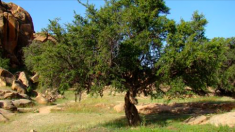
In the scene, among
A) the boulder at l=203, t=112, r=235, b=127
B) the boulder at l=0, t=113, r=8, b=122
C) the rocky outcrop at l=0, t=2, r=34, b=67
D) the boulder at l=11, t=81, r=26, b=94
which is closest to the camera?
the boulder at l=203, t=112, r=235, b=127

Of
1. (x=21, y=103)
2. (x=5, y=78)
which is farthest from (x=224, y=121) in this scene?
(x=5, y=78)

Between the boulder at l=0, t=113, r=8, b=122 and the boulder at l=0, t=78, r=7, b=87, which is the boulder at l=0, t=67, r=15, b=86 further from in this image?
the boulder at l=0, t=113, r=8, b=122

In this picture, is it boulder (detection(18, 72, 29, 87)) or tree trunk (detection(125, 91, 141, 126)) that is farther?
boulder (detection(18, 72, 29, 87))

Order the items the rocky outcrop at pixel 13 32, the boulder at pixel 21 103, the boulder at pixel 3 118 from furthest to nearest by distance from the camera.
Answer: the rocky outcrop at pixel 13 32
the boulder at pixel 21 103
the boulder at pixel 3 118

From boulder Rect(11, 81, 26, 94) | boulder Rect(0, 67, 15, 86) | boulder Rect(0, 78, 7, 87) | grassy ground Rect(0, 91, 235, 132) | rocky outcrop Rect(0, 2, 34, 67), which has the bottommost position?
grassy ground Rect(0, 91, 235, 132)

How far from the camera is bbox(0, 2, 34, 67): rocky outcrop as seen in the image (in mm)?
44719

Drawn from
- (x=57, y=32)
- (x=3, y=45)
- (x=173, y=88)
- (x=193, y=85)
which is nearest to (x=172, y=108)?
(x=193, y=85)

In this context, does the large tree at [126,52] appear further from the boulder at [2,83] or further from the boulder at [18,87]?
the boulder at [2,83]

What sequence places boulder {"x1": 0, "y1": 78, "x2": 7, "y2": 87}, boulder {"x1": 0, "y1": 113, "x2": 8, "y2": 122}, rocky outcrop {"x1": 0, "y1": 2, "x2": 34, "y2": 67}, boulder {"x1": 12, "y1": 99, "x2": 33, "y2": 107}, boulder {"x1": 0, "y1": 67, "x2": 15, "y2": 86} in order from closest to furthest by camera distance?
1. boulder {"x1": 0, "y1": 113, "x2": 8, "y2": 122}
2. boulder {"x1": 12, "y1": 99, "x2": 33, "y2": 107}
3. boulder {"x1": 0, "y1": 78, "x2": 7, "y2": 87}
4. boulder {"x1": 0, "y1": 67, "x2": 15, "y2": 86}
5. rocky outcrop {"x1": 0, "y1": 2, "x2": 34, "y2": 67}

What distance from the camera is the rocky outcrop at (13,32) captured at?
44.7 m

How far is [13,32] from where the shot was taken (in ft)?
151

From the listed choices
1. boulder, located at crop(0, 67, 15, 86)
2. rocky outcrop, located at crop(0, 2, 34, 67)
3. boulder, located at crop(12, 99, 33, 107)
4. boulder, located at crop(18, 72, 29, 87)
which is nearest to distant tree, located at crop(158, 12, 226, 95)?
boulder, located at crop(12, 99, 33, 107)

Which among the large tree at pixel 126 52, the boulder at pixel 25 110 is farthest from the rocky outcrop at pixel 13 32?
the large tree at pixel 126 52

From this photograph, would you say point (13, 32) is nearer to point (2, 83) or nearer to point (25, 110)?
point (2, 83)
